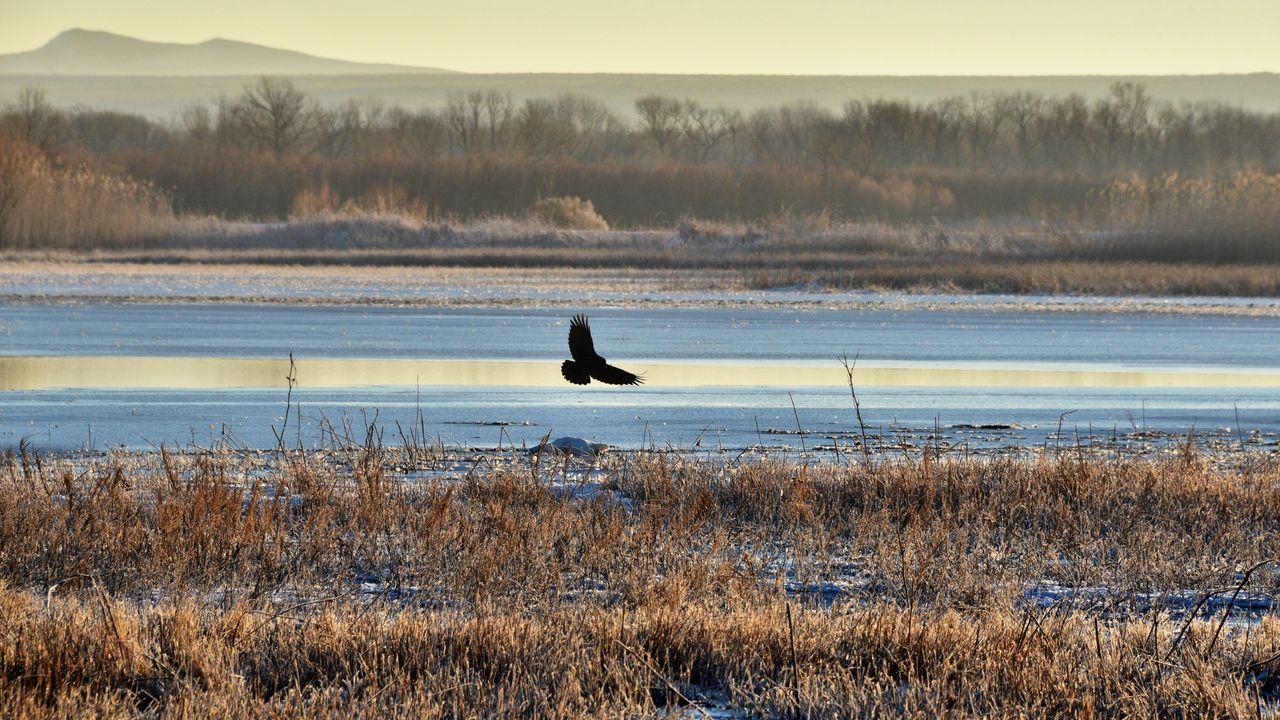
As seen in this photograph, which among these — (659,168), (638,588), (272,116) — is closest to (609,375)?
(638,588)

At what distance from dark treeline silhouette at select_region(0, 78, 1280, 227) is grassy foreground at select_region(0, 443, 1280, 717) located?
132 ft

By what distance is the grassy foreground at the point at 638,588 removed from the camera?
5.39 meters

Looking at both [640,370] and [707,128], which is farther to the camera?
[707,128]

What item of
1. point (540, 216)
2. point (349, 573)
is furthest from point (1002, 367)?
point (540, 216)

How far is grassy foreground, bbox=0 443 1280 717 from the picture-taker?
539 centimetres

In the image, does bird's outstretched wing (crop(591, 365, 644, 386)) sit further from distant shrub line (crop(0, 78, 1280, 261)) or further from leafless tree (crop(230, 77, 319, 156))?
leafless tree (crop(230, 77, 319, 156))

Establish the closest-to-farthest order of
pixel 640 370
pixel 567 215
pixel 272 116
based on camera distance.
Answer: pixel 640 370, pixel 567 215, pixel 272 116

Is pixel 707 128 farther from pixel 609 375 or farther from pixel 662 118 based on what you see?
pixel 609 375

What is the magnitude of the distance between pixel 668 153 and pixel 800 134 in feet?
29.0

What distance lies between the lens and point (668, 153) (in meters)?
98.4

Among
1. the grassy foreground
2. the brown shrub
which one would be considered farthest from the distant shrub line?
the grassy foreground

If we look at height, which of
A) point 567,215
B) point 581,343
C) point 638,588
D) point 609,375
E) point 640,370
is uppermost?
point 567,215

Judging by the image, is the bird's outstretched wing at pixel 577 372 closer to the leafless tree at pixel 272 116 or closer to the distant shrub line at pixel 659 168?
the distant shrub line at pixel 659 168

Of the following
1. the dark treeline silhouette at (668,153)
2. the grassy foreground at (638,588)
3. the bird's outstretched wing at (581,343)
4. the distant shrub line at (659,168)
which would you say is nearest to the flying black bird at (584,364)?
the bird's outstretched wing at (581,343)
